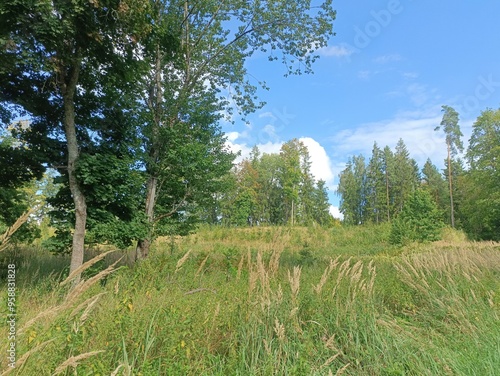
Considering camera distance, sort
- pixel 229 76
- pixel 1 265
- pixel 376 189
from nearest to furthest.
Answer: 1. pixel 1 265
2. pixel 229 76
3. pixel 376 189

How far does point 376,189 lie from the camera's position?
54125mm

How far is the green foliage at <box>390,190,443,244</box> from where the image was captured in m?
22.2

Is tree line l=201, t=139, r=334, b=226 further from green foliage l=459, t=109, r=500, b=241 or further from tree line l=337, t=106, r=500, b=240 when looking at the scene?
green foliage l=459, t=109, r=500, b=241

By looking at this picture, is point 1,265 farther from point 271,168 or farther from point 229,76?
point 271,168

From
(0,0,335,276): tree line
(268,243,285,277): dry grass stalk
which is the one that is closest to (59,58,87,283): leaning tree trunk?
(0,0,335,276): tree line

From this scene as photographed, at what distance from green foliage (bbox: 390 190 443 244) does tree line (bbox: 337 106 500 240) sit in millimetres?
1529

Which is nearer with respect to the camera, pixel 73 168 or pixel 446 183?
pixel 73 168

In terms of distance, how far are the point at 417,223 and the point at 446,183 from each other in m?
31.5

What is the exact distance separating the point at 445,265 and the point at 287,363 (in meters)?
5.13

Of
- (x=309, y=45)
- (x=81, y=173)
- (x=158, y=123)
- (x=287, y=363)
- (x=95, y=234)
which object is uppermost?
(x=309, y=45)

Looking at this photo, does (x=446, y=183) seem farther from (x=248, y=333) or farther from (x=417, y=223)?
(x=248, y=333)

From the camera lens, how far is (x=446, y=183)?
4822cm

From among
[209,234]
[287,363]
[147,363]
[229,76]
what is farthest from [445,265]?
[209,234]

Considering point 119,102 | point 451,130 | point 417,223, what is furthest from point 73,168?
point 451,130
